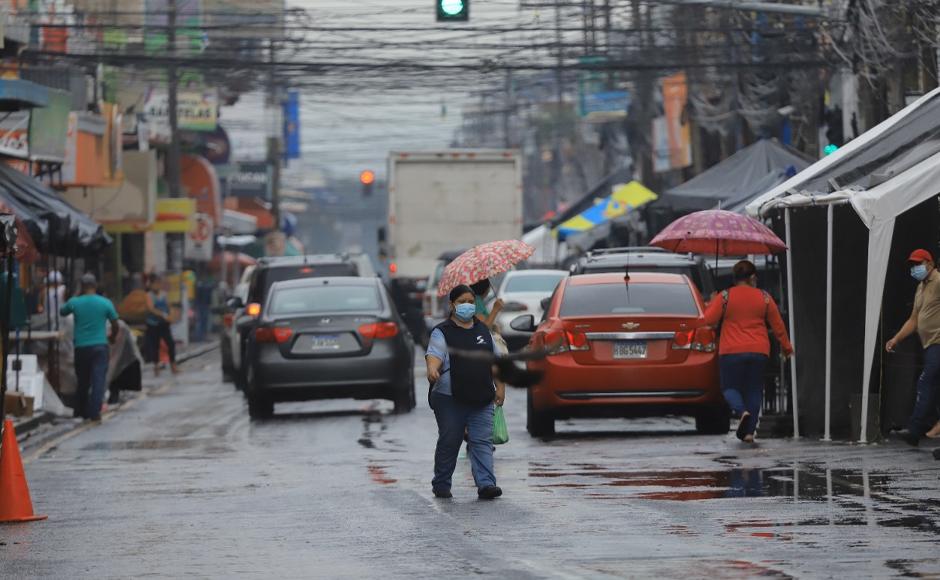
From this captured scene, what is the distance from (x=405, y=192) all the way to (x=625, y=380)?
83.6 feet

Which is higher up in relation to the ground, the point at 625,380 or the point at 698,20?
the point at 698,20

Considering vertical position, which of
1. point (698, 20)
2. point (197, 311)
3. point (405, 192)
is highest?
point (698, 20)

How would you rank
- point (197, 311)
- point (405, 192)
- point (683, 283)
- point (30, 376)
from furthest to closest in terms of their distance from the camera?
point (197, 311)
point (405, 192)
point (30, 376)
point (683, 283)

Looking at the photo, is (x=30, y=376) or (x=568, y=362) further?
(x=30, y=376)

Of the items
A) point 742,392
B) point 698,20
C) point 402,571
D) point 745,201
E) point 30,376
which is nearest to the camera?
point 402,571

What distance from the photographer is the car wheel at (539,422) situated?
755 inches

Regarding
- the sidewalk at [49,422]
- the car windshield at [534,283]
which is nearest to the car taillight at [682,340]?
the sidewalk at [49,422]

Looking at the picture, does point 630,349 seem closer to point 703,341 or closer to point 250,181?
point 703,341

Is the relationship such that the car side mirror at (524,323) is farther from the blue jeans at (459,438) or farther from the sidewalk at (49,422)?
the blue jeans at (459,438)

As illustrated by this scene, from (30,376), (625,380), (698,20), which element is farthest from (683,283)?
(698,20)

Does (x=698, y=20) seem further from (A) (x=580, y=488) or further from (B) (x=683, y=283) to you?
(A) (x=580, y=488)

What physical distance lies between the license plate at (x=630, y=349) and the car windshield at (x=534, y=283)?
14.3 metres

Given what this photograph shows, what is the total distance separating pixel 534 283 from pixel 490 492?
20436mm

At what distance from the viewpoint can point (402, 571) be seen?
9594 millimetres
